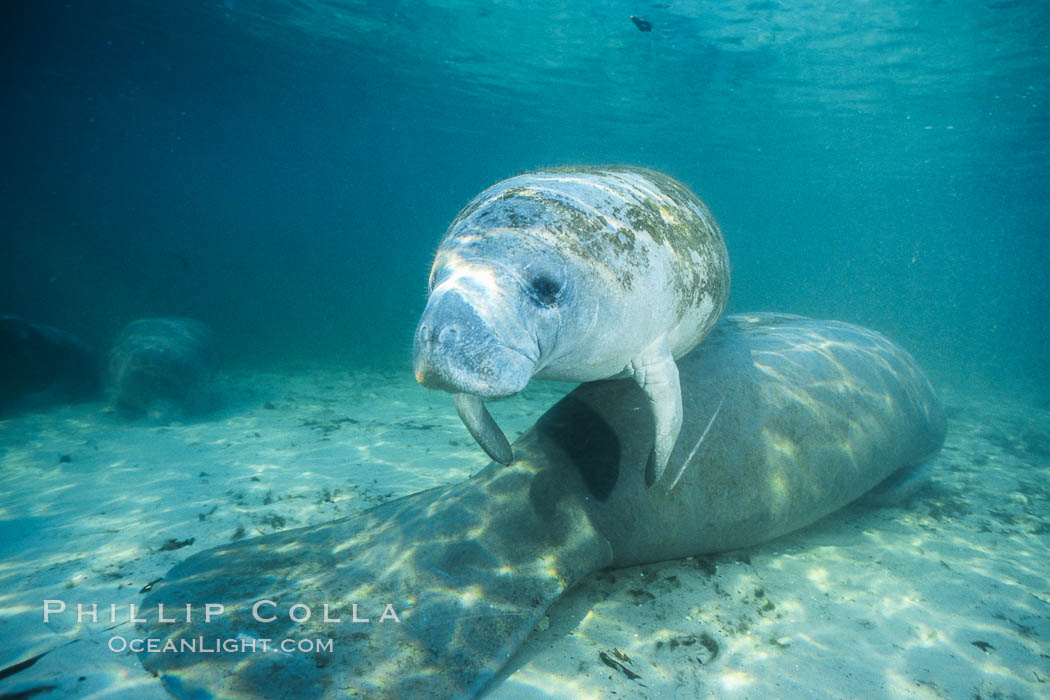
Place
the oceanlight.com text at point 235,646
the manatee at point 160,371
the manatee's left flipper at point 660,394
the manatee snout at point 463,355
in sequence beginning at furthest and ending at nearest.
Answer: the manatee at point 160,371, the manatee's left flipper at point 660,394, the oceanlight.com text at point 235,646, the manatee snout at point 463,355

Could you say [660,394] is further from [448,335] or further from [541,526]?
[448,335]

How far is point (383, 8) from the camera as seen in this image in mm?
16859

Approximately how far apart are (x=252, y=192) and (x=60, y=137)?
145 ft

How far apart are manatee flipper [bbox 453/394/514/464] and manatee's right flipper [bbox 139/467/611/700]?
33 centimetres

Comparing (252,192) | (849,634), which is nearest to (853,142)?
(849,634)

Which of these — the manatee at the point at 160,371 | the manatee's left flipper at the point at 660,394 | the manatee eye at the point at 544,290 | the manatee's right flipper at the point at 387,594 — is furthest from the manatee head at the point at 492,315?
the manatee at the point at 160,371

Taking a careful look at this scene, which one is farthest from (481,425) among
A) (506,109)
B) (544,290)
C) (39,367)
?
(506,109)

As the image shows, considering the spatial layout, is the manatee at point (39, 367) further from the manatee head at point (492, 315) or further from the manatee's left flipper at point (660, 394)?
the manatee's left flipper at point (660, 394)

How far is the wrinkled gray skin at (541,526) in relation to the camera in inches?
75.9

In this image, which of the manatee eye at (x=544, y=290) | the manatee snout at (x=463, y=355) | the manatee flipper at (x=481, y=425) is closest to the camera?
the manatee snout at (x=463, y=355)

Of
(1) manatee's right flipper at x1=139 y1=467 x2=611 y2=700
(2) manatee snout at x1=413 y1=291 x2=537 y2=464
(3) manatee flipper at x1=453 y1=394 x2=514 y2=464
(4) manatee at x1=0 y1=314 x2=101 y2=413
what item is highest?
(2) manatee snout at x1=413 y1=291 x2=537 y2=464

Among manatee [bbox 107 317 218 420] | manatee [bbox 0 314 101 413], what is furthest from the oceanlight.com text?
manatee [bbox 0 314 101 413]

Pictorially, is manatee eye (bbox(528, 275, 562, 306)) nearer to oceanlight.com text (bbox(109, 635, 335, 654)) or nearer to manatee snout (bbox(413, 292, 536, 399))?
manatee snout (bbox(413, 292, 536, 399))

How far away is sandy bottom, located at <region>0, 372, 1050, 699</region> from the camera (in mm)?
2230
